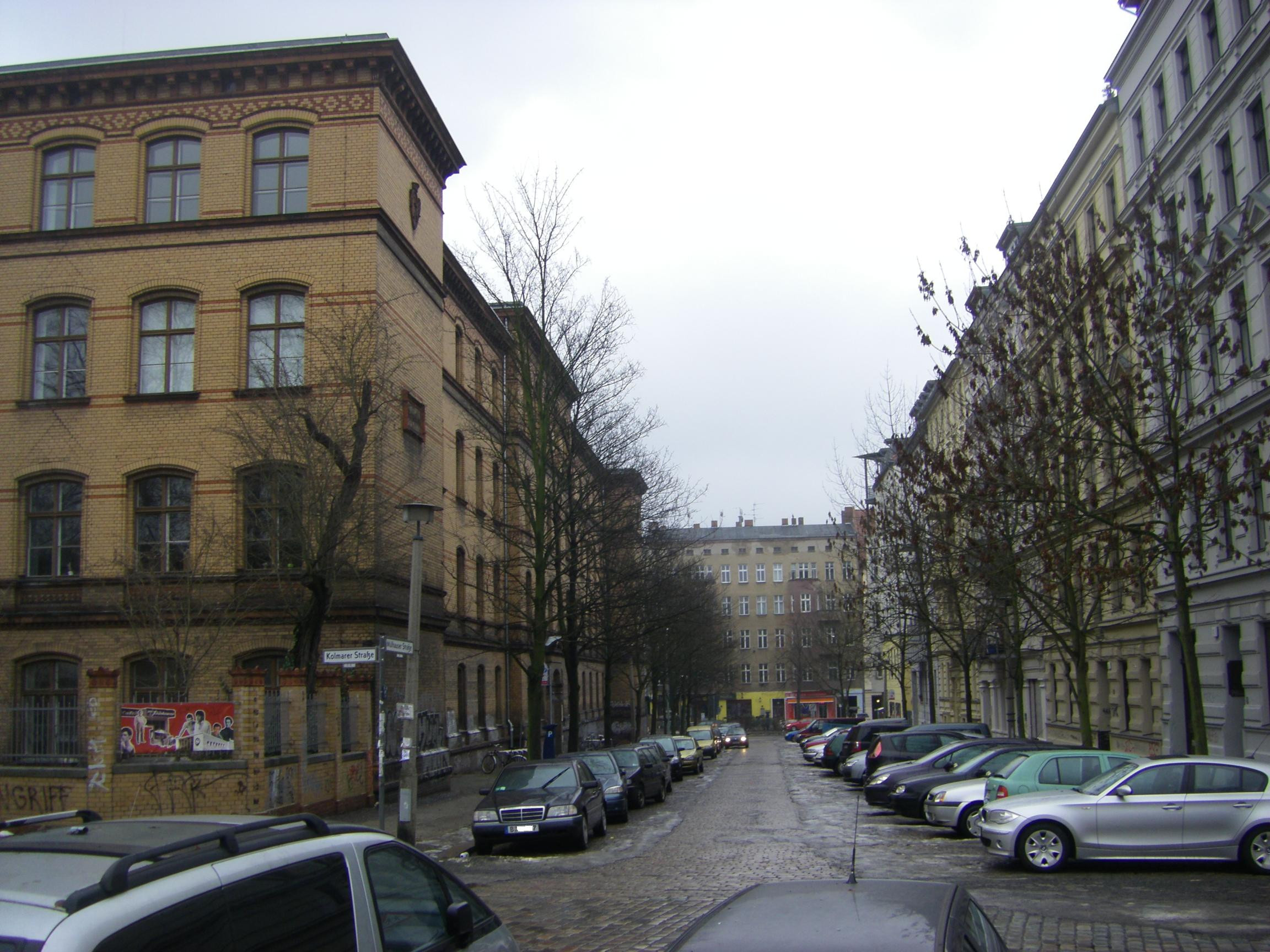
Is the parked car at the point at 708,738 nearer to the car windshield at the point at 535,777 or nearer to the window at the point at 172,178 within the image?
the window at the point at 172,178

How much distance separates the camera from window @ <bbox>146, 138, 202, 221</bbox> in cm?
2925

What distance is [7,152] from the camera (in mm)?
29812

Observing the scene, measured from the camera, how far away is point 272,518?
22906 millimetres

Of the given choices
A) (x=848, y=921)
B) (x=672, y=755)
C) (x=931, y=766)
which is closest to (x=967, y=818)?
(x=931, y=766)

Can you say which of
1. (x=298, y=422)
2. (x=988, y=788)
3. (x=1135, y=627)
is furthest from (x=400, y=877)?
(x=1135, y=627)

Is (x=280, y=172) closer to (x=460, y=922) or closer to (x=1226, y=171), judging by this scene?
(x=1226, y=171)

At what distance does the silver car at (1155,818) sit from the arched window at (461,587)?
23.5m

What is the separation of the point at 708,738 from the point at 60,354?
41444 mm

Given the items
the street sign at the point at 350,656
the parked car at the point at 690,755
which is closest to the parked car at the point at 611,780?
the street sign at the point at 350,656

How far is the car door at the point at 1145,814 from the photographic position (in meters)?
14.2

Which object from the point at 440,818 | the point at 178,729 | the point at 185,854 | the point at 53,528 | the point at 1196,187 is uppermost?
the point at 1196,187

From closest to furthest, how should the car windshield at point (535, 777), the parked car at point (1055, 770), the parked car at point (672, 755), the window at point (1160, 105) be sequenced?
the parked car at point (1055, 770)
the car windshield at point (535, 777)
the window at point (1160, 105)
the parked car at point (672, 755)

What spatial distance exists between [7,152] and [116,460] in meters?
8.48

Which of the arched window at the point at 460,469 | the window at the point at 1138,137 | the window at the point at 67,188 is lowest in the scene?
the arched window at the point at 460,469
